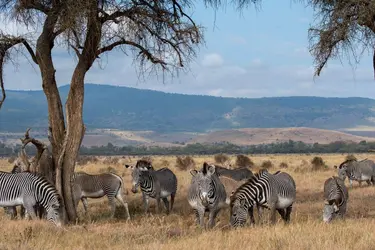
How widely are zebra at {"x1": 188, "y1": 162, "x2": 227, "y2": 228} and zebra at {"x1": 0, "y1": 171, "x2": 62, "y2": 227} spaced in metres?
3.09

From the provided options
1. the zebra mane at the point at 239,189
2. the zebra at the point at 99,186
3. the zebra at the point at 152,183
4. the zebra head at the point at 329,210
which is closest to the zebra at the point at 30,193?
the zebra at the point at 99,186

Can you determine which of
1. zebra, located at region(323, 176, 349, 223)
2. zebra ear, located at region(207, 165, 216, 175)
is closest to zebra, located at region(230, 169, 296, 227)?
zebra ear, located at region(207, 165, 216, 175)

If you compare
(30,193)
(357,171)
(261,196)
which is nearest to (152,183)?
(30,193)

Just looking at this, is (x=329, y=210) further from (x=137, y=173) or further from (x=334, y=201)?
(x=137, y=173)

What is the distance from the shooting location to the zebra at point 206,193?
13.0 m

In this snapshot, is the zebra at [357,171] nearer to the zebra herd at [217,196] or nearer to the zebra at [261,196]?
the zebra herd at [217,196]

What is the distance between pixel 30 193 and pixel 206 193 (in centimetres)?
417

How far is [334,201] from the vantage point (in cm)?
1301

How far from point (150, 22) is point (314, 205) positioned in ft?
24.7

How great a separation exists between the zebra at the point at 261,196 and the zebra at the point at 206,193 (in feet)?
2.14

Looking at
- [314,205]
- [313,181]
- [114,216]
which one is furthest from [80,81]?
[313,181]

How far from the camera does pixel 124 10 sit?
15.4m

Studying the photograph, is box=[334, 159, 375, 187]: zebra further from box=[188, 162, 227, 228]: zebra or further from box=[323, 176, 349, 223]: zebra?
box=[188, 162, 227, 228]: zebra

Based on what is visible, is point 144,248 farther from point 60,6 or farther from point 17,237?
point 60,6
